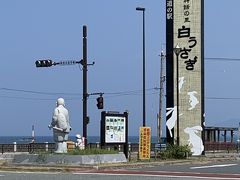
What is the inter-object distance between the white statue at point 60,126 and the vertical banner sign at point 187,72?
46.4 feet

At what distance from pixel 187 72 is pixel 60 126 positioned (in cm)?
1572

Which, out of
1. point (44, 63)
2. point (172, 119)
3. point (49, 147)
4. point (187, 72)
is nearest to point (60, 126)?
point (44, 63)

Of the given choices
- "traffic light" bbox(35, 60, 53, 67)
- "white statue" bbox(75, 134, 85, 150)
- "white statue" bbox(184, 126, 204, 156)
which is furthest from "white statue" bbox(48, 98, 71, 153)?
"white statue" bbox(184, 126, 204, 156)

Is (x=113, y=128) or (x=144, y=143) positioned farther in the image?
(x=144, y=143)

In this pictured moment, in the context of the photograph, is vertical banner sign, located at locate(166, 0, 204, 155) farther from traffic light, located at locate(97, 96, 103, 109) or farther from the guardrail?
traffic light, located at locate(97, 96, 103, 109)

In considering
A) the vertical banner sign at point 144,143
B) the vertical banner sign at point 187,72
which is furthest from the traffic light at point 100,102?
the vertical banner sign at point 144,143

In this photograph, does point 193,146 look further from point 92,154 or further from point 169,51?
point 92,154

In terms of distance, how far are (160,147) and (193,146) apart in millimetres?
4942

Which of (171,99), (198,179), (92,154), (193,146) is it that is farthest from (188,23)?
(198,179)

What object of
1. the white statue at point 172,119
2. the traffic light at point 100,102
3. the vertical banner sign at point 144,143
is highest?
the traffic light at point 100,102

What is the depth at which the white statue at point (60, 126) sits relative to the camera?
2670 cm

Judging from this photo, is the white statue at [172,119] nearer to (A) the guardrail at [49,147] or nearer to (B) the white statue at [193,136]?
(B) the white statue at [193,136]

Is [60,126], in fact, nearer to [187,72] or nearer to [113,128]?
[113,128]

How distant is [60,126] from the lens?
87.5 ft
